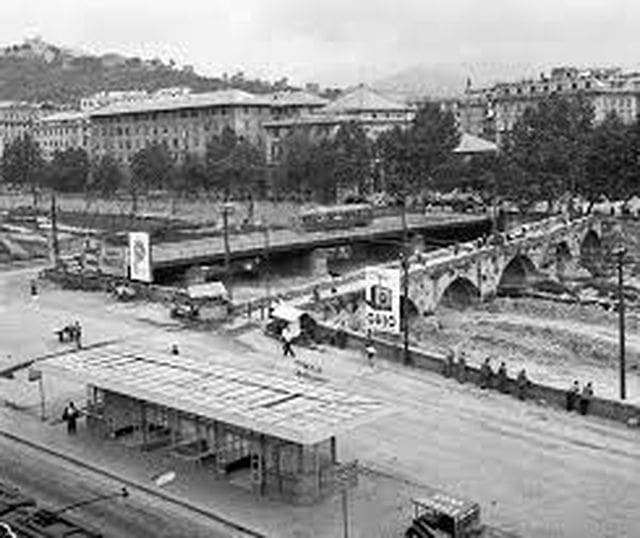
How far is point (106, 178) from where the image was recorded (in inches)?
7136

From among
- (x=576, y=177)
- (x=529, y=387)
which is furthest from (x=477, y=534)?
(x=576, y=177)

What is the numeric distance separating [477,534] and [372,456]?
25.8 feet

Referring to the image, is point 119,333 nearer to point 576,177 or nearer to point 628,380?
point 628,380

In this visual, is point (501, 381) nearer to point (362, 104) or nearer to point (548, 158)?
point (548, 158)

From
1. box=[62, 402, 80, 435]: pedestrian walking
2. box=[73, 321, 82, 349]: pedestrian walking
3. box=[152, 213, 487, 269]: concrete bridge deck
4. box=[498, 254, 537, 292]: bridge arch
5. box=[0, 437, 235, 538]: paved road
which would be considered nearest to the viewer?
box=[0, 437, 235, 538]: paved road

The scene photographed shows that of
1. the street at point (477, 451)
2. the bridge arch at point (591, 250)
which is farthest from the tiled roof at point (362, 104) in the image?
the street at point (477, 451)

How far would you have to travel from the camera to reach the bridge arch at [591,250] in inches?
4254

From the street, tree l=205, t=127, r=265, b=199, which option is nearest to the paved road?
the street

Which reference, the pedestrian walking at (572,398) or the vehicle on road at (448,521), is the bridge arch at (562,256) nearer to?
the pedestrian walking at (572,398)

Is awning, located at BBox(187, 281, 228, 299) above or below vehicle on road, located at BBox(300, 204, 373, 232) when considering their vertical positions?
above

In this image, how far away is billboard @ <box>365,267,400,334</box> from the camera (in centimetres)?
5269

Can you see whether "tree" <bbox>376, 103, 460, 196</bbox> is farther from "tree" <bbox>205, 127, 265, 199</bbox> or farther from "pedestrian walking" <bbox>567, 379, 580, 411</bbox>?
"pedestrian walking" <bbox>567, 379, 580, 411</bbox>

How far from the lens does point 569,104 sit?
15575 cm

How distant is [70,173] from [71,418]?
151m
